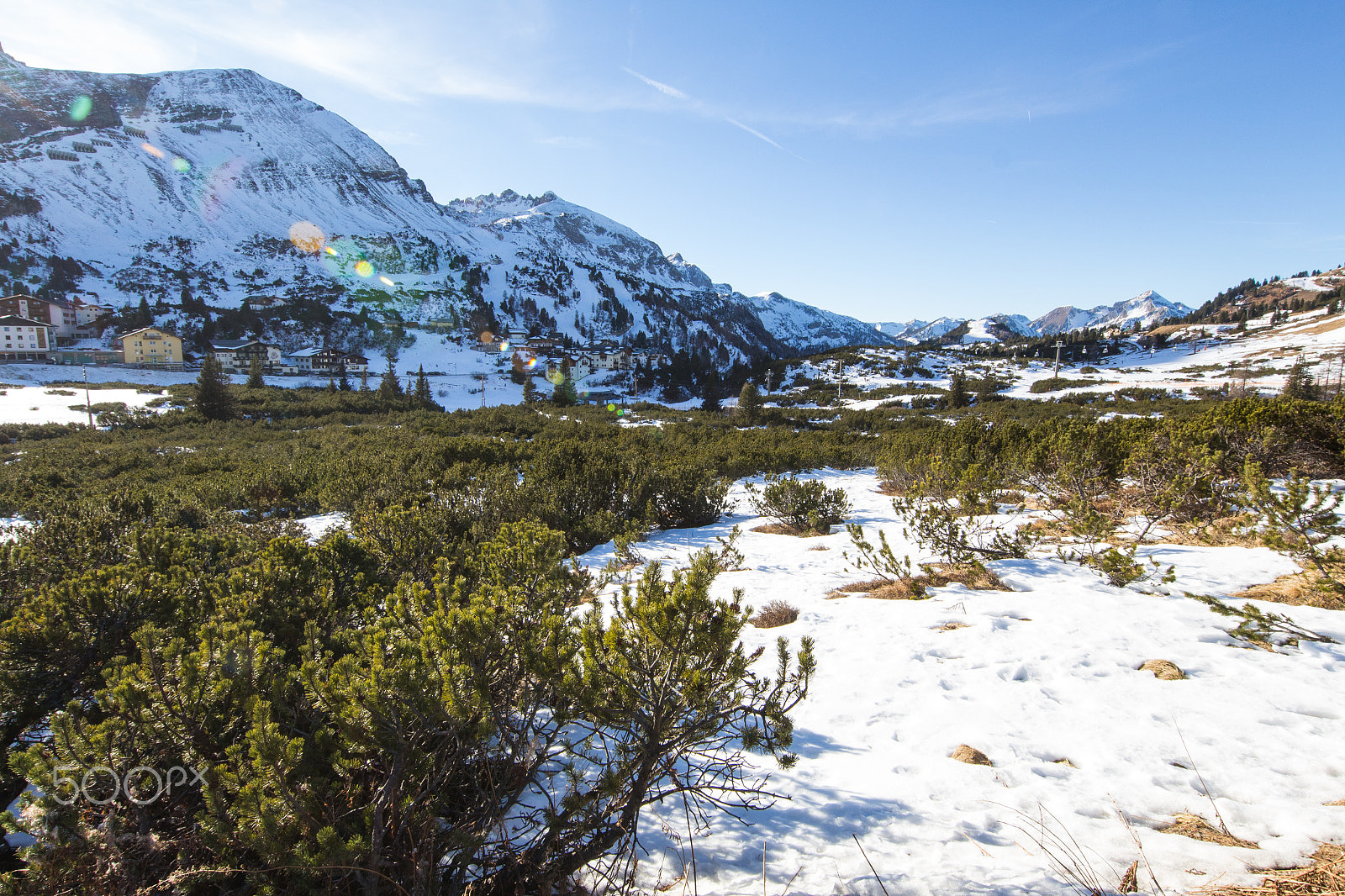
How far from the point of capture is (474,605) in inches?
90.5

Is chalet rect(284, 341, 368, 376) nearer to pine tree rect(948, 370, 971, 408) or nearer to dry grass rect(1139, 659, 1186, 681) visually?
pine tree rect(948, 370, 971, 408)

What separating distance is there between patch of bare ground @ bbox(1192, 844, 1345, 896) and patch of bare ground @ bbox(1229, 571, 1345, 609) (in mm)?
3420

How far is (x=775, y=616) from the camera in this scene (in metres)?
5.16

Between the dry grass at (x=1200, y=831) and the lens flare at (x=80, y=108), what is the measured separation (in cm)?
20899

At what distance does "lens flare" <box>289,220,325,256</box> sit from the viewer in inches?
4623

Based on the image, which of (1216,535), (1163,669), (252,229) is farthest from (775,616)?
(252,229)

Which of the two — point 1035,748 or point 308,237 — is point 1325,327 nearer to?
point 1035,748

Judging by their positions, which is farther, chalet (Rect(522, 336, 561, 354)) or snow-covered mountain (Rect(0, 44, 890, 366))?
snow-covered mountain (Rect(0, 44, 890, 366))

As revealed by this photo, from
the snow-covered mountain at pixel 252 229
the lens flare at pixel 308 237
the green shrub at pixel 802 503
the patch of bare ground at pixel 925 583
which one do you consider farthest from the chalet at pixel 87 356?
the patch of bare ground at pixel 925 583

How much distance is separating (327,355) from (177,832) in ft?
263

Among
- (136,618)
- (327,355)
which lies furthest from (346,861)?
(327,355)

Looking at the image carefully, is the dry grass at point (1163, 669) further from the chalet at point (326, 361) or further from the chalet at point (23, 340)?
the chalet at point (23, 340)

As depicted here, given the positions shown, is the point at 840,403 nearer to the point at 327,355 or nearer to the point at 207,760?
the point at 207,760

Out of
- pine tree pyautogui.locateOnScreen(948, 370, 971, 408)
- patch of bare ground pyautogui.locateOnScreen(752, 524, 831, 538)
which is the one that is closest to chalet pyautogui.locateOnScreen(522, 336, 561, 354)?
pine tree pyautogui.locateOnScreen(948, 370, 971, 408)
